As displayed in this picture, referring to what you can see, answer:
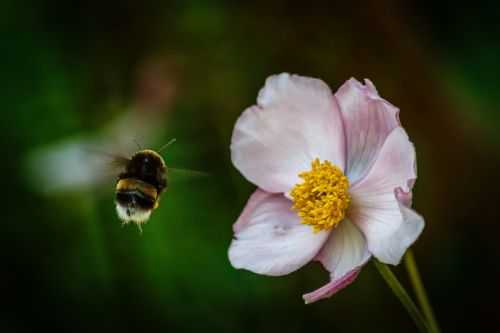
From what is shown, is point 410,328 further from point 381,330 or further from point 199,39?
point 199,39

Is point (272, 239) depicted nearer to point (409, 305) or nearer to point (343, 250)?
point (343, 250)

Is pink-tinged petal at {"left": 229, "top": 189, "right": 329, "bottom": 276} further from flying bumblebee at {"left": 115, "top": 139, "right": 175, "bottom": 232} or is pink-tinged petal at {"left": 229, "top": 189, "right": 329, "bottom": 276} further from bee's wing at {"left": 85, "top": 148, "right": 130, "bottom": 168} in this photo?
bee's wing at {"left": 85, "top": 148, "right": 130, "bottom": 168}

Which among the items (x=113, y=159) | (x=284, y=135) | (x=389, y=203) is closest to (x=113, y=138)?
(x=113, y=159)

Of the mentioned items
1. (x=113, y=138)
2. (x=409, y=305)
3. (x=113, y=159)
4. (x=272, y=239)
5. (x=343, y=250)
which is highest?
(x=113, y=138)

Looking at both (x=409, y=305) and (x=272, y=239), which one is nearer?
(x=409, y=305)

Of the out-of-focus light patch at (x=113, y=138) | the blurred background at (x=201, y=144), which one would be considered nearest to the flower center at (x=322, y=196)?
the blurred background at (x=201, y=144)

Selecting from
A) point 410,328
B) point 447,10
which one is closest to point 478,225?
point 410,328

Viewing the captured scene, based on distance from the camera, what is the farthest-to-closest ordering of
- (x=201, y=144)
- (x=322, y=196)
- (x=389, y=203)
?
(x=201, y=144)
(x=322, y=196)
(x=389, y=203)
